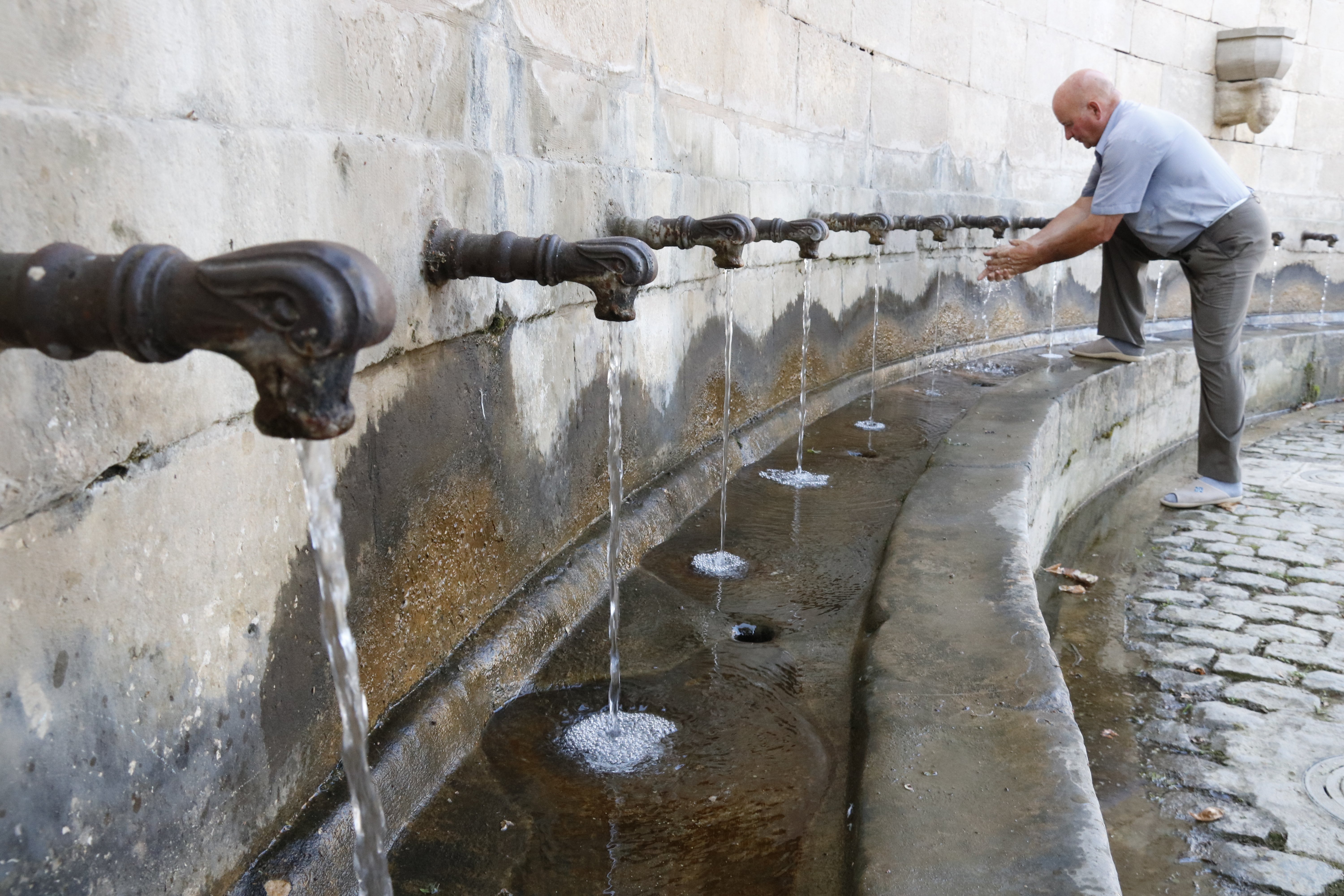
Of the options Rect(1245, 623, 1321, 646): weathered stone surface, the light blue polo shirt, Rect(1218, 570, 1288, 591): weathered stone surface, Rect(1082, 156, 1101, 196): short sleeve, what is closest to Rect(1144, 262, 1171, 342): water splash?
Rect(1082, 156, 1101, 196): short sleeve

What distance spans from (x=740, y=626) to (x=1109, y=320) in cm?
464

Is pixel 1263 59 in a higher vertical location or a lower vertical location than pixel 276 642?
higher

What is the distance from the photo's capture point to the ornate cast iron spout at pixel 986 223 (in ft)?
21.6

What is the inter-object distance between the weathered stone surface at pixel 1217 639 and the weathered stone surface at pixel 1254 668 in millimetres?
63

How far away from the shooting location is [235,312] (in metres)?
0.90

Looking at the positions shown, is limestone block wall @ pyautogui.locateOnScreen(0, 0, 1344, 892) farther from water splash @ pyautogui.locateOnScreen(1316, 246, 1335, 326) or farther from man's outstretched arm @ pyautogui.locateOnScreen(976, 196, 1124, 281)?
water splash @ pyautogui.locateOnScreen(1316, 246, 1335, 326)

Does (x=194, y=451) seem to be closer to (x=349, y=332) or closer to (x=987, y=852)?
(x=349, y=332)

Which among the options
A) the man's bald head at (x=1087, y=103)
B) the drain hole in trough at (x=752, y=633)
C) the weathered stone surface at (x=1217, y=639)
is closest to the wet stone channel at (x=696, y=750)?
the drain hole in trough at (x=752, y=633)

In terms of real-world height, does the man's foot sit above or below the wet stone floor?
above

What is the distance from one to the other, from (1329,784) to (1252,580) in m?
1.83

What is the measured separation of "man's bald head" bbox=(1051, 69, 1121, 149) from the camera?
5371 millimetres

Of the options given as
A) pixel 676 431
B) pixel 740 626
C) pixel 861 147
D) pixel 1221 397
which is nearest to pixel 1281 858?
pixel 740 626

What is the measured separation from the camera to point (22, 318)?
946 millimetres

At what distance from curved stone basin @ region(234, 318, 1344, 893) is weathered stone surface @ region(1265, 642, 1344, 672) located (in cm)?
103
